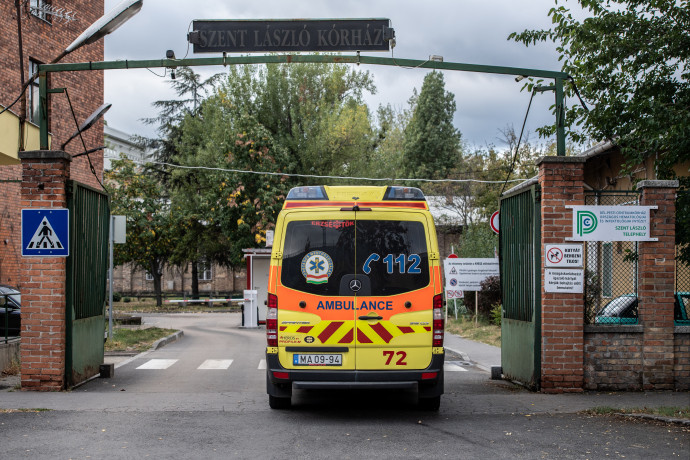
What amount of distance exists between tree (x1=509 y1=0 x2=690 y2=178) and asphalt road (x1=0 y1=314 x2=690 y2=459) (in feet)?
15.0

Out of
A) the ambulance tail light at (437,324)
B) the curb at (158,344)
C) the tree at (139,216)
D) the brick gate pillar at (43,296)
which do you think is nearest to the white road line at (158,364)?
the curb at (158,344)

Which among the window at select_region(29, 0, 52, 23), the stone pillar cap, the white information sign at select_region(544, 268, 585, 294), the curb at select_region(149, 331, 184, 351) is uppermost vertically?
the window at select_region(29, 0, 52, 23)

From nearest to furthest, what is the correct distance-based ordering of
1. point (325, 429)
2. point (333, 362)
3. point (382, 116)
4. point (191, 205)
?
point (325, 429) → point (333, 362) → point (191, 205) → point (382, 116)

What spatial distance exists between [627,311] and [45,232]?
816cm

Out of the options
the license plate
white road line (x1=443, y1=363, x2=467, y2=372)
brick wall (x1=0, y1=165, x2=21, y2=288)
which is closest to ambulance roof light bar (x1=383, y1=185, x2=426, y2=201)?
the license plate

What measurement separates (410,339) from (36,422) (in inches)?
161

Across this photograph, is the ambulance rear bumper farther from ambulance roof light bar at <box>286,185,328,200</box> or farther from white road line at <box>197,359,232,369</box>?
white road line at <box>197,359,232,369</box>

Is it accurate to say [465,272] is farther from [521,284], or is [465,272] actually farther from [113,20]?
[113,20]

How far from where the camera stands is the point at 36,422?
8.12 metres

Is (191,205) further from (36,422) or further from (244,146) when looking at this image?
(36,422)

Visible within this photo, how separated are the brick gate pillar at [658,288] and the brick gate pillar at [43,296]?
7993mm

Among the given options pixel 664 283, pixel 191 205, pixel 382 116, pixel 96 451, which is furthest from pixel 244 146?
pixel 382 116

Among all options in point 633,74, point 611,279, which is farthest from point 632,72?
point 611,279

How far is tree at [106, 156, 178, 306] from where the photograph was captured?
40625 mm
